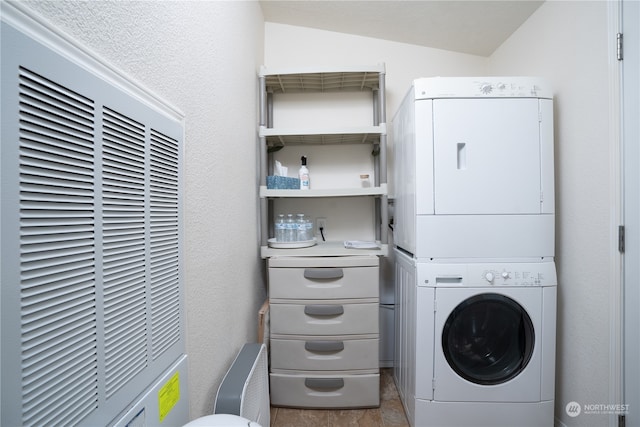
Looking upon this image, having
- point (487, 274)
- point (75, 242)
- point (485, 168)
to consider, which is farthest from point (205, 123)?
point (487, 274)

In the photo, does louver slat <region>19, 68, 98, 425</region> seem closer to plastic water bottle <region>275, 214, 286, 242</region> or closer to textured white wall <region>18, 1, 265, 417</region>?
textured white wall <region>18, 1, 265, 417</region>

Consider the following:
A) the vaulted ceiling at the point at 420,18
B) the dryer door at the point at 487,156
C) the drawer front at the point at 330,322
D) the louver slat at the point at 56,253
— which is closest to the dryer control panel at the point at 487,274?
the dryer door at the point at 487,156

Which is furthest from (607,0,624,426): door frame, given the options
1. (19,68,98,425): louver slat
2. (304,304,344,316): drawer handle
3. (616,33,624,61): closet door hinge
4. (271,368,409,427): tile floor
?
(19,68,98,425): louver slat

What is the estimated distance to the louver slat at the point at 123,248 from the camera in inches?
19.0

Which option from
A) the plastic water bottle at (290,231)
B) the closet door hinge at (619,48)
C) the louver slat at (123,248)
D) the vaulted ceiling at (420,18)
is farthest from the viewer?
the plastic water bottle at (290,231)

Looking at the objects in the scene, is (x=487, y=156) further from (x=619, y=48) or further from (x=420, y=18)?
(x=420, y=18)

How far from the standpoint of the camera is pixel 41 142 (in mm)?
367

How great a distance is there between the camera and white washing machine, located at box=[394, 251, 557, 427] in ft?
4.05

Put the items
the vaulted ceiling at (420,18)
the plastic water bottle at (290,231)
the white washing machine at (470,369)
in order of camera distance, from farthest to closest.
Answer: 1. the plastic water bottle at (290,231)
2. the vaulted ceiling at (420,18)
3. the white washing machine at (470,369)

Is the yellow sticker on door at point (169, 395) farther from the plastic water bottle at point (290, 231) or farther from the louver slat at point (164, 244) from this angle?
the plastic water bottle at point (290, 231)

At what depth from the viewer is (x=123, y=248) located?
52 centimetres

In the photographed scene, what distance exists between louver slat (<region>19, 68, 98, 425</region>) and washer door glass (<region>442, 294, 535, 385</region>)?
1348 mm

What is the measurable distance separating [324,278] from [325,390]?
2.14 feet

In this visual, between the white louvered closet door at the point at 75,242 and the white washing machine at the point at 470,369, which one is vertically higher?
the white louvered closet door at the point at 75,242
